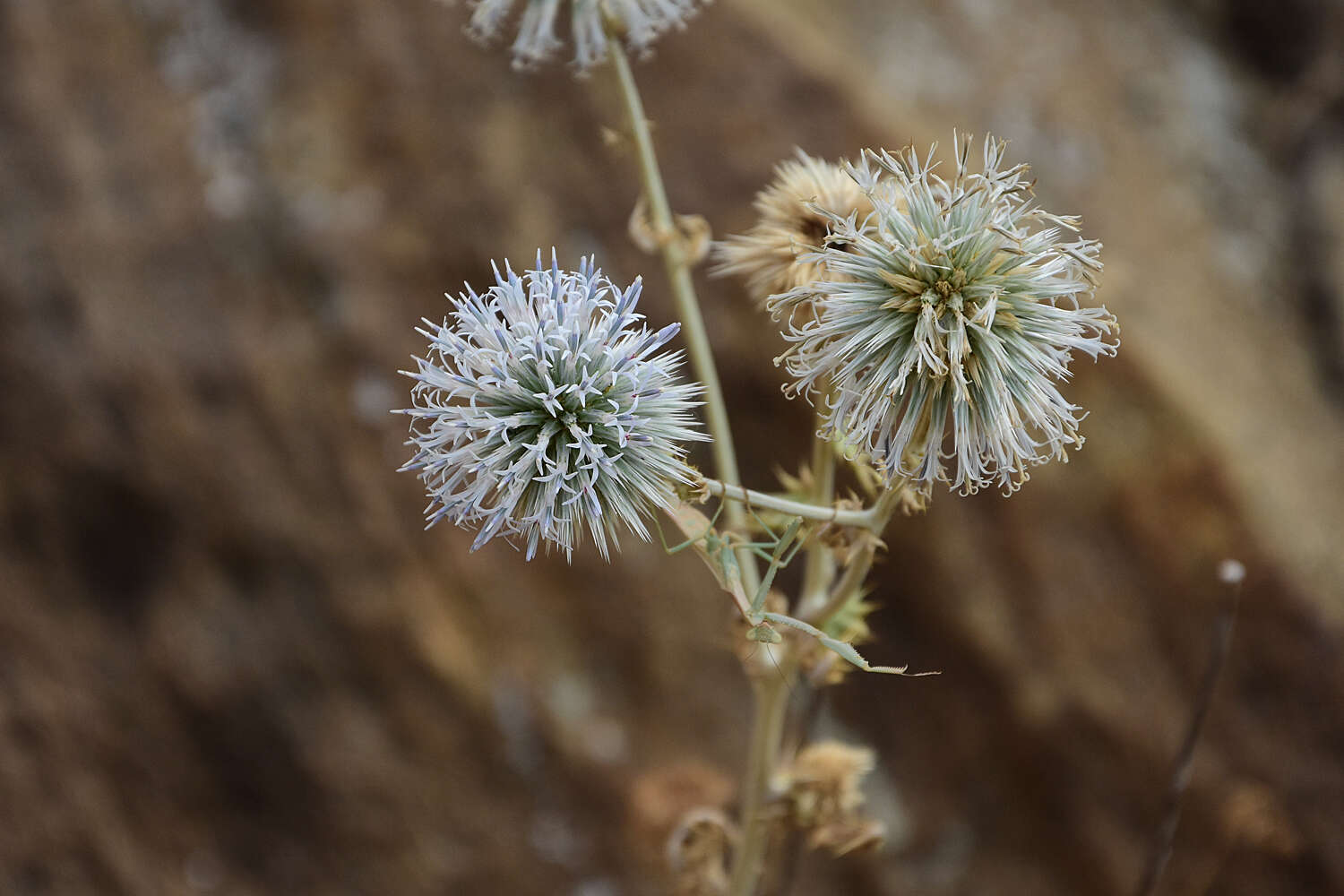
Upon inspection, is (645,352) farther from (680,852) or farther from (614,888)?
(614,888)

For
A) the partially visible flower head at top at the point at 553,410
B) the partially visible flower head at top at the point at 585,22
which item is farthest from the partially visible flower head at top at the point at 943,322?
the partially visible flower head at top at the point at 585,22

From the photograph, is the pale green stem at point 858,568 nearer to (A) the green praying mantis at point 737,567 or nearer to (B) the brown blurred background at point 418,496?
(A) the green praying mantis at point 737,567

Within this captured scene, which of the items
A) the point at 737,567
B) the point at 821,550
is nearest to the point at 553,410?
the point at 737,567

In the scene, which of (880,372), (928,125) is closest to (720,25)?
(928,125)

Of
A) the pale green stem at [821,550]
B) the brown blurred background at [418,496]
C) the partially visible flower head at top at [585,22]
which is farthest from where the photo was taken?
the brown blurred background at [418,496]

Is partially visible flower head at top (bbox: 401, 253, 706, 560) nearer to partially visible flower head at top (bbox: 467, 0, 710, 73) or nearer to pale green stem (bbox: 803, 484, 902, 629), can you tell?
pale green stem (bbox: 803, 484, 902, 629)

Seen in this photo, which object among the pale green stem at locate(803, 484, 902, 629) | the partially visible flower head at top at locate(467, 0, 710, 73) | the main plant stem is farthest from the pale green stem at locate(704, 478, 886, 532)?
the partially visible flower head at top at locate(467, 0, 710, 73)

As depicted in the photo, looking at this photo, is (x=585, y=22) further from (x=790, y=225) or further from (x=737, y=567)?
(x=737, y=567)

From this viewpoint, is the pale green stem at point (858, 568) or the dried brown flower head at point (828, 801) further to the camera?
the dried brown flower head at point (828, 801)
